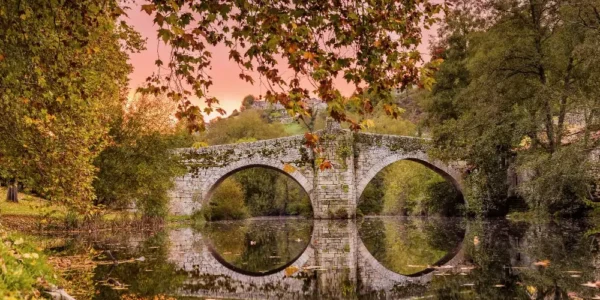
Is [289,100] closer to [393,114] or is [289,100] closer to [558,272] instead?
[393,114]

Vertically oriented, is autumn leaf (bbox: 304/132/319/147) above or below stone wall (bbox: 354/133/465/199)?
below

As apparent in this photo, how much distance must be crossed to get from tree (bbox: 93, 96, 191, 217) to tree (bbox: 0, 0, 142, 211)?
2.38 m

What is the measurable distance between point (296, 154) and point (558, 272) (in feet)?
53.4

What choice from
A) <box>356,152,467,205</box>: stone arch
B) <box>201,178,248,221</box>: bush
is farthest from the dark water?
<box>201,178,248,221</box>: bush

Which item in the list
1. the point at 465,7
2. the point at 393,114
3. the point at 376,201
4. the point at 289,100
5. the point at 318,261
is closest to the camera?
the point at 289,100

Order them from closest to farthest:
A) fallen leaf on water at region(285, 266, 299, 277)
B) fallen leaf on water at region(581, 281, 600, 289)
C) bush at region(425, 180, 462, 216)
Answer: fallen leaf on water at region(581, 281, 600, 289) < fallen leaf on water at region(285, 266, 299, 277) < bush at region(425, 180, 462, 216)

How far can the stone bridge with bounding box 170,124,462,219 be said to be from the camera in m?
20.7

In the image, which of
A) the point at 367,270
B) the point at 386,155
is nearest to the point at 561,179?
the point at 367,270

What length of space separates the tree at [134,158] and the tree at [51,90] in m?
2.38

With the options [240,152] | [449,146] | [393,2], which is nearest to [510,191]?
[449,146]

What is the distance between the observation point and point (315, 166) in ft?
67.6

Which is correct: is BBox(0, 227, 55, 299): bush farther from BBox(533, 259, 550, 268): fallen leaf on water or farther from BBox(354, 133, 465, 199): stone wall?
BBox(354, 133, 465, 199): stone wall

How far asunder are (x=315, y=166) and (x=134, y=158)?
7727 millimetres

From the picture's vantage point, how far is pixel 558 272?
525 cm
